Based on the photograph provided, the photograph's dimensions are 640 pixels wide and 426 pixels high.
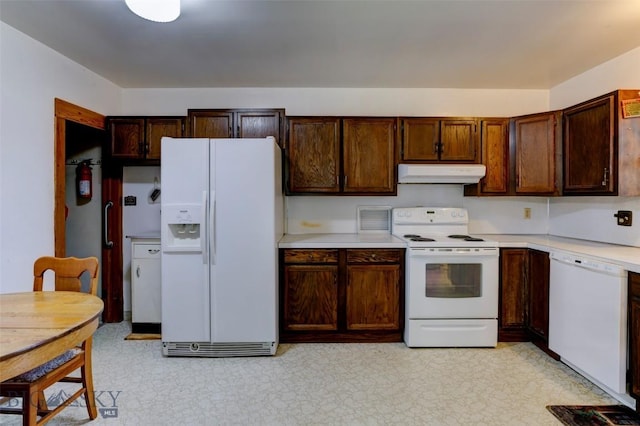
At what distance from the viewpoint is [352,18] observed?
218 centimetres

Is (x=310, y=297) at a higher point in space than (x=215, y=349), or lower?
higher

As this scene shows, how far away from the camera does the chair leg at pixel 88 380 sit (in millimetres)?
1901

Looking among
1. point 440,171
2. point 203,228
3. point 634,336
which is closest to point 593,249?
point 634,336

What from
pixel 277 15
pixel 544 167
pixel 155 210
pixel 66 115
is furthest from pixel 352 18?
pixel 155 210

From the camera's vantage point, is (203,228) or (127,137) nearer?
(203,228)

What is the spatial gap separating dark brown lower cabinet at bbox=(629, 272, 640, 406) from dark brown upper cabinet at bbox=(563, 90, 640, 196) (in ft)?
2.56

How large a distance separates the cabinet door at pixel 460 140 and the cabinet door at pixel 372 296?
127 cm

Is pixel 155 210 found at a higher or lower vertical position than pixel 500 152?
lower

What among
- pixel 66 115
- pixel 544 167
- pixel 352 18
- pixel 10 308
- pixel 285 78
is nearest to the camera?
pixel 10 308

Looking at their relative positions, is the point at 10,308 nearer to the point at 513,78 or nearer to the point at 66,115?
the point at 66,115

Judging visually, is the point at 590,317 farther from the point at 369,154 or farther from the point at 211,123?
the point at 211,123

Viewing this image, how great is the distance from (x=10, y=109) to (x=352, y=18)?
7.97ft

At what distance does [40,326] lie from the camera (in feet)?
4.40

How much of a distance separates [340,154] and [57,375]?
8.66 ft
